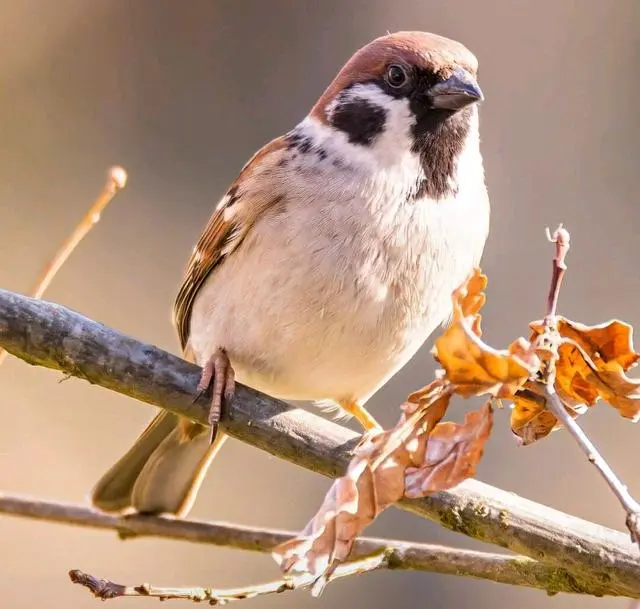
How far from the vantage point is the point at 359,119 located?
1732 millimetres

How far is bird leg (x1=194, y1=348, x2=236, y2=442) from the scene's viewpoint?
1.46m

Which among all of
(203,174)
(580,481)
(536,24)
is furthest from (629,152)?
(203,174)

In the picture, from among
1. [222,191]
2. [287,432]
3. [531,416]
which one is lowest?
[222,191]

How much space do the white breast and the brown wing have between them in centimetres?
3

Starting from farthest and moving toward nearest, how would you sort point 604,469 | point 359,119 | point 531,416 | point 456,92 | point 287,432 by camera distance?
point 359,119, point 456,92, point 287,432, point 531,416, point 604,469

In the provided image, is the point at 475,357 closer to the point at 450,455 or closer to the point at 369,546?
the point at 450,455

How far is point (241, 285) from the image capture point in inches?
69.5

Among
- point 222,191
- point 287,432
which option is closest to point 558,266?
point 287,432

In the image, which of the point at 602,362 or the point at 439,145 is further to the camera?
the point at 439,145

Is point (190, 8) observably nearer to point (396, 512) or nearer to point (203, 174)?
point (203, 174)

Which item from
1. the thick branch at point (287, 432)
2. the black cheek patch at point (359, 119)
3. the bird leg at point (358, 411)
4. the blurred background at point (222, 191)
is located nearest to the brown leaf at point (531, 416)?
the thick branch at point (287, 432)

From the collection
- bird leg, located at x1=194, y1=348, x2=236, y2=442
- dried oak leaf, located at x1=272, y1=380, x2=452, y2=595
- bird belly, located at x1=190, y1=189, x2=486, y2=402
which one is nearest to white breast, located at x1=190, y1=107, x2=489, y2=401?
bird belly, located at x1=190, y1=189, x2=486, y2=402

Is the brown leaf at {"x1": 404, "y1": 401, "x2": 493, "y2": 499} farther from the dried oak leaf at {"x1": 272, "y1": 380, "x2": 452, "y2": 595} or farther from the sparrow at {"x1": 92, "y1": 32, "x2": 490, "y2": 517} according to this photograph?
the sparrow at {"x1": 92, "y1": 32, "x2": 490, "y2": 517}

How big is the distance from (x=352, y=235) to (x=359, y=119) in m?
0.20
